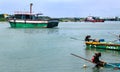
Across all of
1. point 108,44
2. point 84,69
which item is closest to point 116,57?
point 108,44

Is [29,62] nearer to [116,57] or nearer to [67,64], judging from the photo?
[67,64]

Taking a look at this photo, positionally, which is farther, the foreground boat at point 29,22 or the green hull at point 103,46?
the foreground boat at point 29,22

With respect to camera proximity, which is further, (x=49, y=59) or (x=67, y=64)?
(x=49, y=59)

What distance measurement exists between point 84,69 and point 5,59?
973 cm

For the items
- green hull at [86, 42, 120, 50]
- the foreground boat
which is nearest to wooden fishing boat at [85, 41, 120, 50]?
green hull at [86, 42, 120, 50]

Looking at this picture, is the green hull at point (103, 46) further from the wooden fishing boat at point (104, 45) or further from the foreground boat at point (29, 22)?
the foreground boat at point (29, 22)

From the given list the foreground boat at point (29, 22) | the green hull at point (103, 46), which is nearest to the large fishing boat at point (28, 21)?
the foreground boat at point (29, 22)

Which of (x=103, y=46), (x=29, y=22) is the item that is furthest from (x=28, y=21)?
(x=103, y=46)

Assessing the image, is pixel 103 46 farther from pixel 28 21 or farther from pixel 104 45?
pixel 28 21

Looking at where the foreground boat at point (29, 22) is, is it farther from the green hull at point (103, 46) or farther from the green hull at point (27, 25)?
the green hull at point (103, 46)

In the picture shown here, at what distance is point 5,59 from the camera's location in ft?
120

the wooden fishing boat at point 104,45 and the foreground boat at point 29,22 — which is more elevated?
the wooden fishing boat at point 104,45

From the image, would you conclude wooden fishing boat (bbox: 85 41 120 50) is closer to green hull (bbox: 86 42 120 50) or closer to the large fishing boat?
green hull (bbox: 86 42 120 50)

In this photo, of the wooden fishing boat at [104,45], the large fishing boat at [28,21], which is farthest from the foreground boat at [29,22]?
the wooden fishing boat at [104,45]
